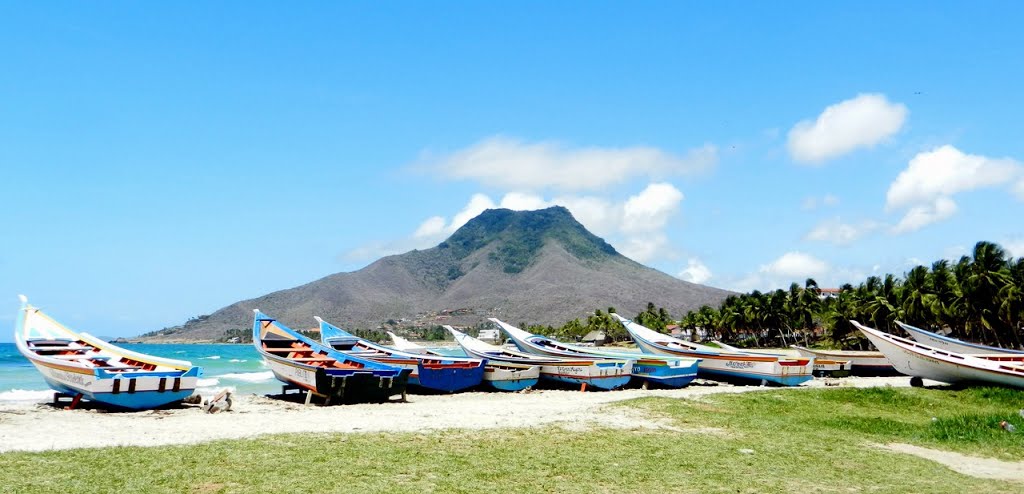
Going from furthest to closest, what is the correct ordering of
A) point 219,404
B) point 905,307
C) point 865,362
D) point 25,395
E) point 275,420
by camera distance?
point 905,307, point 865,362, point 25,395, point 219,404, point 275,420

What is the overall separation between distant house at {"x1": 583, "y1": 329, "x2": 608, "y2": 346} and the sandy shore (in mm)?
89752

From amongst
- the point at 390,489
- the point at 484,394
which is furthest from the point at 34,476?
the point at 484,394

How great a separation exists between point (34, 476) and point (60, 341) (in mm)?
18311

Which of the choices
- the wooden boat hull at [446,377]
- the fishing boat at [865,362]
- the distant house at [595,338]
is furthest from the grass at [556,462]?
the distant house at [595,338]

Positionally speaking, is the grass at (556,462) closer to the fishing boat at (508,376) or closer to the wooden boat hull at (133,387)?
the wooden boat hull at (133,387)

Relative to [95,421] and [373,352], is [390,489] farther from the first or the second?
[373,352]

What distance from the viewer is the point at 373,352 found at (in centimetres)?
3072

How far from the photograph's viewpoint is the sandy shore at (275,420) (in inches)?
545

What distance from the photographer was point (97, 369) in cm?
1958

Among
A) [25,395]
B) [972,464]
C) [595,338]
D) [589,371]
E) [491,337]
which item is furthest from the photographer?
[491,337]

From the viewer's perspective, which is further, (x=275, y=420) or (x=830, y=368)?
(x=830, y=368)

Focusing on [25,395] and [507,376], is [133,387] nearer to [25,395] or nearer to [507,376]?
[507,376]

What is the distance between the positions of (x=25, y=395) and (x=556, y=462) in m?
29.9

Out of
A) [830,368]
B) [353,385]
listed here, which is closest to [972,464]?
[353,385]
